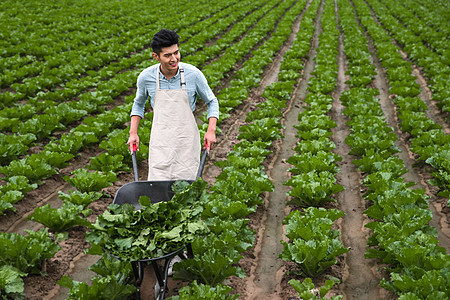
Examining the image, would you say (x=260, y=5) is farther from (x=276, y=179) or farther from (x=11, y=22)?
(x=276, y=179)

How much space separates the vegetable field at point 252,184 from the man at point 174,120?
2.06ft

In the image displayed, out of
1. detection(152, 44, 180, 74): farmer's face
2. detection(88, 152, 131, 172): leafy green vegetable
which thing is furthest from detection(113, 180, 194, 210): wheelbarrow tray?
detection(88, 152, 131, 172): leafy green vegetable

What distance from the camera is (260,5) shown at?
29859mm

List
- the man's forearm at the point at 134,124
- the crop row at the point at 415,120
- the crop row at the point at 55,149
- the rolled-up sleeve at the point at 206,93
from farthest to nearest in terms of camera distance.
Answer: the crop row at the point at 415,120
the crop row at the point at 55,149
the man's forearm at the point at 134,124
the rolled-up sleeve at the point at 206,93

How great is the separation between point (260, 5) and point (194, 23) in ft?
31.2

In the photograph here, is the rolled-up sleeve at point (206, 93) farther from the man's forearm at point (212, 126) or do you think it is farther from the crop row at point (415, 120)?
the crop row at point (415, 120)

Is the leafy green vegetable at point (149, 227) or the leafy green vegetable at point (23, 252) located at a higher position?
the leafy green vegetable at point (149, 227)

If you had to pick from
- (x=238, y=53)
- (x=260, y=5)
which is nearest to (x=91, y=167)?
(x=238, y=53)

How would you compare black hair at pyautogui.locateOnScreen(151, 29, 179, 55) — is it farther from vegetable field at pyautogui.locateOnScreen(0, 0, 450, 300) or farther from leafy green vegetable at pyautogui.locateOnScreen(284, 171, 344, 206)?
leafy green vegetable at pyautogui.locateOnScreen(284, 171, 344, 206)

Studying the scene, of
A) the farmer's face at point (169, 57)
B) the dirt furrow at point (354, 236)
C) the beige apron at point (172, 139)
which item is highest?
the farmer's face at point (169, 57)

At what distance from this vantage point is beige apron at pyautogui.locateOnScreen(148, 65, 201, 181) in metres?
3.99

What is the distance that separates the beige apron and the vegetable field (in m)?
0.59

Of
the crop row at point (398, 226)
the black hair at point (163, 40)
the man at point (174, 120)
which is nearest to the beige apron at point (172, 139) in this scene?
the man at point (174, 120)

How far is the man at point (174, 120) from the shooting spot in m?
3.95
